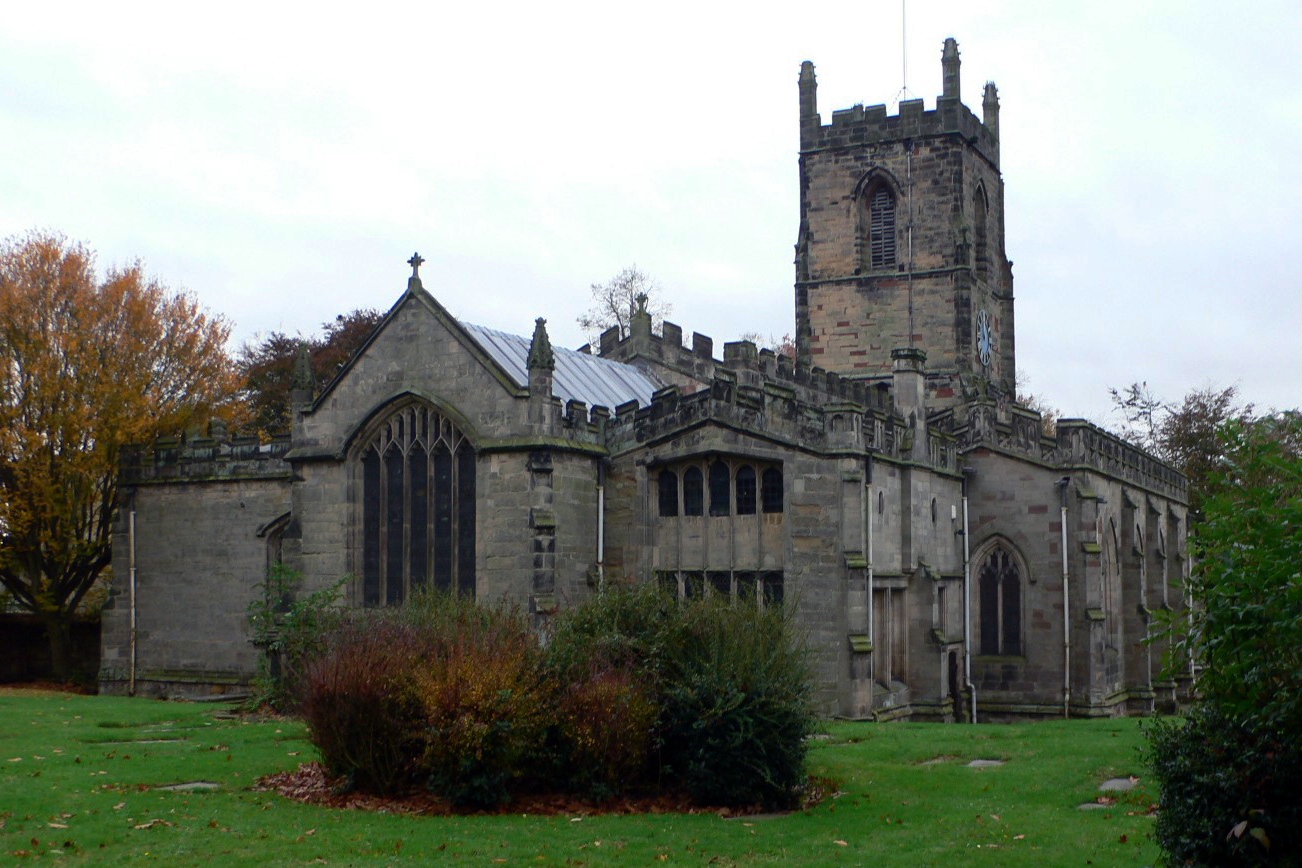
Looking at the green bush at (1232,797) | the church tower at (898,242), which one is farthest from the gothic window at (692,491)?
the green bush at (1232,797)

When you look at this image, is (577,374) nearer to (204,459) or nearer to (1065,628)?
(204,459)

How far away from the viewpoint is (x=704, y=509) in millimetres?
27922

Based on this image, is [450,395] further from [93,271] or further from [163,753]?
[93,271]

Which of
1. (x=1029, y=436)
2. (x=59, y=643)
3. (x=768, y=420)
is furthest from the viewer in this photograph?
(x=59, y=643)

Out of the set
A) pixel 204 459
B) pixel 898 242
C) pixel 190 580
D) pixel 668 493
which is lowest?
pixel 190 580

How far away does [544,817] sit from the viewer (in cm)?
1594

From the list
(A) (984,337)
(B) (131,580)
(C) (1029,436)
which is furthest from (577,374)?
(A) (984,337)

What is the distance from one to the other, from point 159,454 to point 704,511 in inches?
580

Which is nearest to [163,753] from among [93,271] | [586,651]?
[586,651]

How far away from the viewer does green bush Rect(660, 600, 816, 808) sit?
1652 cm

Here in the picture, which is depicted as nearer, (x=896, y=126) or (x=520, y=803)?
(x=520, y=803)

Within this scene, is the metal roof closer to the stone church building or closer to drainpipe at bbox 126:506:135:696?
the stone church building

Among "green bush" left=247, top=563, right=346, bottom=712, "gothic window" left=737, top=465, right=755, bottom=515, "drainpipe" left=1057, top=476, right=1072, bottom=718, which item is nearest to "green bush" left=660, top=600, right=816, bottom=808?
"green bush" left=247, top=563, right=346, bottom=712

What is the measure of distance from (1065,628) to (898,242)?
609 inches
